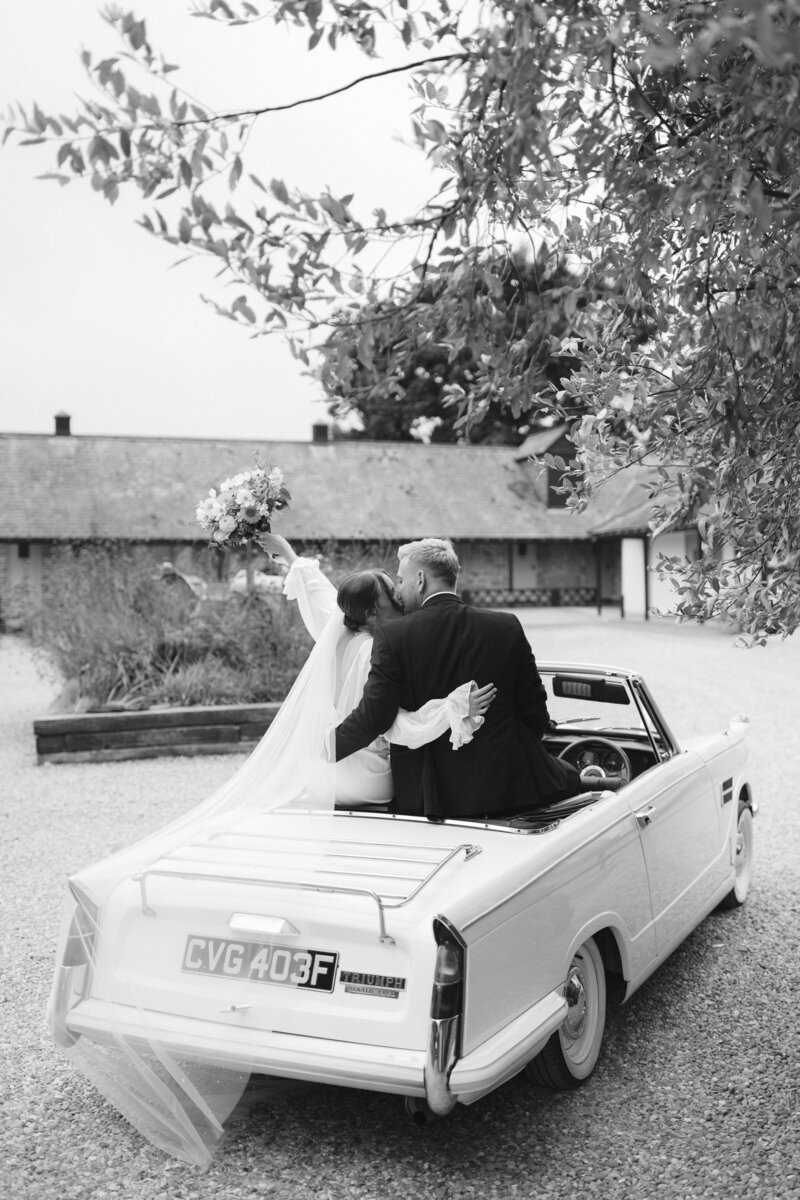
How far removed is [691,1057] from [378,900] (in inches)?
67.2

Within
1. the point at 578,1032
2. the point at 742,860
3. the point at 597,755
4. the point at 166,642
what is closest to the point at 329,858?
the point at 578,1032

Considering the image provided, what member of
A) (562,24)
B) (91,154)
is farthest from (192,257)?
(562,24)

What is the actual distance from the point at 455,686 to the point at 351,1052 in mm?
1363

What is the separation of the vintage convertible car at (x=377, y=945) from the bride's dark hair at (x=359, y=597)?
0.79m

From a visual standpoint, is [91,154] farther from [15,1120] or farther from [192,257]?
[15,1120]

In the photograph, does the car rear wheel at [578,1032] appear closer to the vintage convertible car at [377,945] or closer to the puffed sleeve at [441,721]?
the vintage convertible car at [377,945]

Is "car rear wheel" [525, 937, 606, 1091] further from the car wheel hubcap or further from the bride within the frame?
the bride

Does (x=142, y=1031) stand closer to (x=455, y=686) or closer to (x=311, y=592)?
(x=455, y=686)

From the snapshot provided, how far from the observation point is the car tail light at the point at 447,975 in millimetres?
2863

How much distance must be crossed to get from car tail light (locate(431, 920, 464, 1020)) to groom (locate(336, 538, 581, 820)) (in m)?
0.97

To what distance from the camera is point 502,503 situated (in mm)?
39406

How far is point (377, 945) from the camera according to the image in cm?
304

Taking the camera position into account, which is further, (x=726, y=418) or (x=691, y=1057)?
(x=691, y=1057)

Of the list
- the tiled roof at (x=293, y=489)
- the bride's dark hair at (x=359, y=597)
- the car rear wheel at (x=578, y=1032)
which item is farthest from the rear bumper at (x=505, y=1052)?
the tiled roof at (x=293, y=489)
